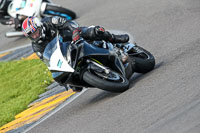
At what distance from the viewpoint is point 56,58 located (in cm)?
659

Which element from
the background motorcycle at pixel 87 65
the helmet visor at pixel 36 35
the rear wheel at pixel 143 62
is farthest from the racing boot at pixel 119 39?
the helmet visor at pixel 36 35

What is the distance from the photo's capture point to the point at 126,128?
205 inches

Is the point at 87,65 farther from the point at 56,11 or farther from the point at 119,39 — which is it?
the point at 56,11

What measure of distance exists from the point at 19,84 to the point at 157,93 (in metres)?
5.44

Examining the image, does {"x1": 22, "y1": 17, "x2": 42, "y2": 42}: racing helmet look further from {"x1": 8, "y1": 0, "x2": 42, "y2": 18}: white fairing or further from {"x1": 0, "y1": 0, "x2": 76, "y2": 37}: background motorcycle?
{"x1": 8, "y1": 0, "x2": 42, "y2": 18}: white fairing

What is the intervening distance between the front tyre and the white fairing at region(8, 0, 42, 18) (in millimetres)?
7150

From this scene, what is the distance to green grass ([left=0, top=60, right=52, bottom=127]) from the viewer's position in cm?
911

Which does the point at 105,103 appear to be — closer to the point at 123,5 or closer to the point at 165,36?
the point at 165,36

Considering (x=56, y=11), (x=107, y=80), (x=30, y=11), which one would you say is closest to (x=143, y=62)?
(x=107, y=80)

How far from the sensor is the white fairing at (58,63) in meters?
6.41

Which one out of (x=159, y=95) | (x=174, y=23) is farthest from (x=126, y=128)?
(x=174, y=23)

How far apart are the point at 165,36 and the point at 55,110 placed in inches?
116

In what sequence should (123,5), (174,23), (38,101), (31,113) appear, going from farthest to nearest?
(123,5)
(174,23)
(38,101)
(31,113)

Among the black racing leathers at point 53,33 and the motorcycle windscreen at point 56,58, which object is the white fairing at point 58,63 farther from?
the black racing leathers at point 53,33
